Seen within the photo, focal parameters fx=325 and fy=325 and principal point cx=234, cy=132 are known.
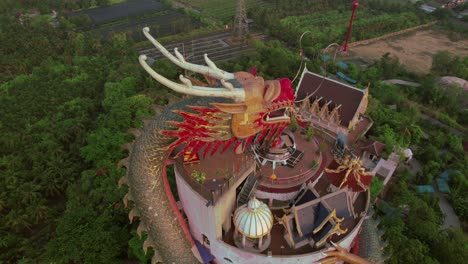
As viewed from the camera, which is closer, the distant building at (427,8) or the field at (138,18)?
the field at (138,18)

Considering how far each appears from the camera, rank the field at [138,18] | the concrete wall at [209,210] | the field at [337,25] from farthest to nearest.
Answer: the field at [138,18]
the field at [337,25]
the concrete wall at [209,210]

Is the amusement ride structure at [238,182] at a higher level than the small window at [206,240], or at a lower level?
higher

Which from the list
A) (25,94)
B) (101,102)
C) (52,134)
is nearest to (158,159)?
(52,134)

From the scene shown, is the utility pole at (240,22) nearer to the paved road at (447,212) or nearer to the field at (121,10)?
the field at (121,10)

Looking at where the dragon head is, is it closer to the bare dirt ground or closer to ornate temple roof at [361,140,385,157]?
ornate temple roof at [361,140,385,157]

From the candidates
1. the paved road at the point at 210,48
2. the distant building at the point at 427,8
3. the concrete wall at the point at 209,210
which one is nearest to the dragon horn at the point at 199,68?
the concrete wall at the point at 209,210

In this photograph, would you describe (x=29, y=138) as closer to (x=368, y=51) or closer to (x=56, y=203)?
(x=56, y=203)

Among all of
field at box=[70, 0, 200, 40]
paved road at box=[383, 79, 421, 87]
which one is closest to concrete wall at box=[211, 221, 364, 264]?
paved road at box=[383, 79, 421, 87]
